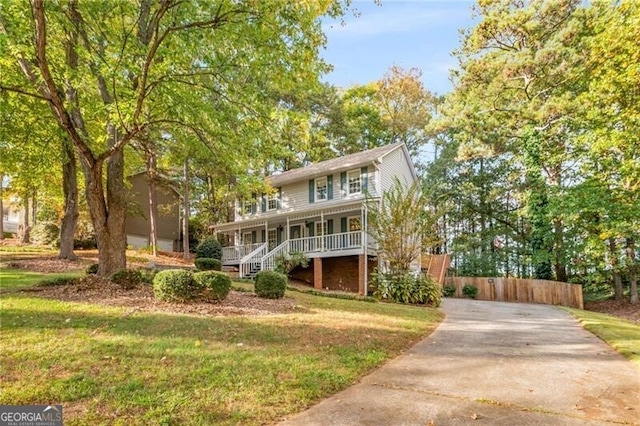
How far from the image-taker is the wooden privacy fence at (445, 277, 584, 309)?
61.7 feet

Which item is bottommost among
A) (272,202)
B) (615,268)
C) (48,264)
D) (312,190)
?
(615,268)

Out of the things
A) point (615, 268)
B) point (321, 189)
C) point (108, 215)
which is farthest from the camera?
point (321, 189)

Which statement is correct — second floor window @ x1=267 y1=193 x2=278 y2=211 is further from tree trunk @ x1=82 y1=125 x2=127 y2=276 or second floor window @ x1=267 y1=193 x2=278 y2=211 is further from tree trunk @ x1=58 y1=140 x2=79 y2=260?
tree trunk @ x1=82 y1=125 x2=127 y2=276

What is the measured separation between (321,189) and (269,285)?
11.7 m

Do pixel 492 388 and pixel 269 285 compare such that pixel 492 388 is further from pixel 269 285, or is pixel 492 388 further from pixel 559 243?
pixel 559 243

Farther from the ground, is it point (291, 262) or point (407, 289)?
point (291, 262)

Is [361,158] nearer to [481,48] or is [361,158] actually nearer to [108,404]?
[481,48]

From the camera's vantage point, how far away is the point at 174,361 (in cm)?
484

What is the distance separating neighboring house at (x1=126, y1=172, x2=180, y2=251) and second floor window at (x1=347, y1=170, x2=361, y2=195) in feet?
44.2

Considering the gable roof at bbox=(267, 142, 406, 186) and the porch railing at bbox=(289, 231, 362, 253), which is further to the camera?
the gable roof at bbox=(267, 142, 406, 186)

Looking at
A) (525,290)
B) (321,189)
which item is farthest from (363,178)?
(525,290)

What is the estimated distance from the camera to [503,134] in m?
22.1

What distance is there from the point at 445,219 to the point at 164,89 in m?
25.4

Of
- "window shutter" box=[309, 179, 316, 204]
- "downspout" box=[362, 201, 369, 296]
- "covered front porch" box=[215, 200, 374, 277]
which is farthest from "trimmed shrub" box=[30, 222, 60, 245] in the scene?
"downspout" box=[362, 201, 369, 296]
